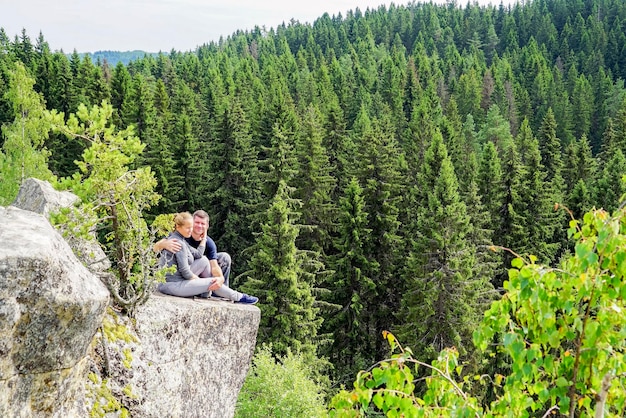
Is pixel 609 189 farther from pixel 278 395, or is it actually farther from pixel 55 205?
pixel 55 205

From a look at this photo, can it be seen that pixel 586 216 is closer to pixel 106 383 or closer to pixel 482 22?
pixel 106 383

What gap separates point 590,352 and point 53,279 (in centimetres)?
488

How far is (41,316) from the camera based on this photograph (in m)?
5.83

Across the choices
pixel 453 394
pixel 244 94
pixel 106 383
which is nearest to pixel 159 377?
pixel 106 383

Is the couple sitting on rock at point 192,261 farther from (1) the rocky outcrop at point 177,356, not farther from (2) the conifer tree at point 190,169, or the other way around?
(2) the conifer tree at point 190,169

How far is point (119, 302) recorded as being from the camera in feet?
26.0

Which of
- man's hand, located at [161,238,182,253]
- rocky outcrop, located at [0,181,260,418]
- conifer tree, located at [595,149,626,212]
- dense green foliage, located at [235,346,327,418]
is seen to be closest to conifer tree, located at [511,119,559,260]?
conifer tree, located at [595,149,626,212]

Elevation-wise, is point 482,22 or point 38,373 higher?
point 482,22

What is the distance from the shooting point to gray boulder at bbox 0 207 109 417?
5.59m

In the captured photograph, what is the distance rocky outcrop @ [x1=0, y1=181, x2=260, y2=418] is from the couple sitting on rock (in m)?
0.27

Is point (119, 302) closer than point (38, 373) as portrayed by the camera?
No

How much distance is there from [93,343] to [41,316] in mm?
1648

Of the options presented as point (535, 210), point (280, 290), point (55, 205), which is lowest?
point (280, 290)

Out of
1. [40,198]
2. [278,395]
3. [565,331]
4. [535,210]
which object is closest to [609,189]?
[535,210]
